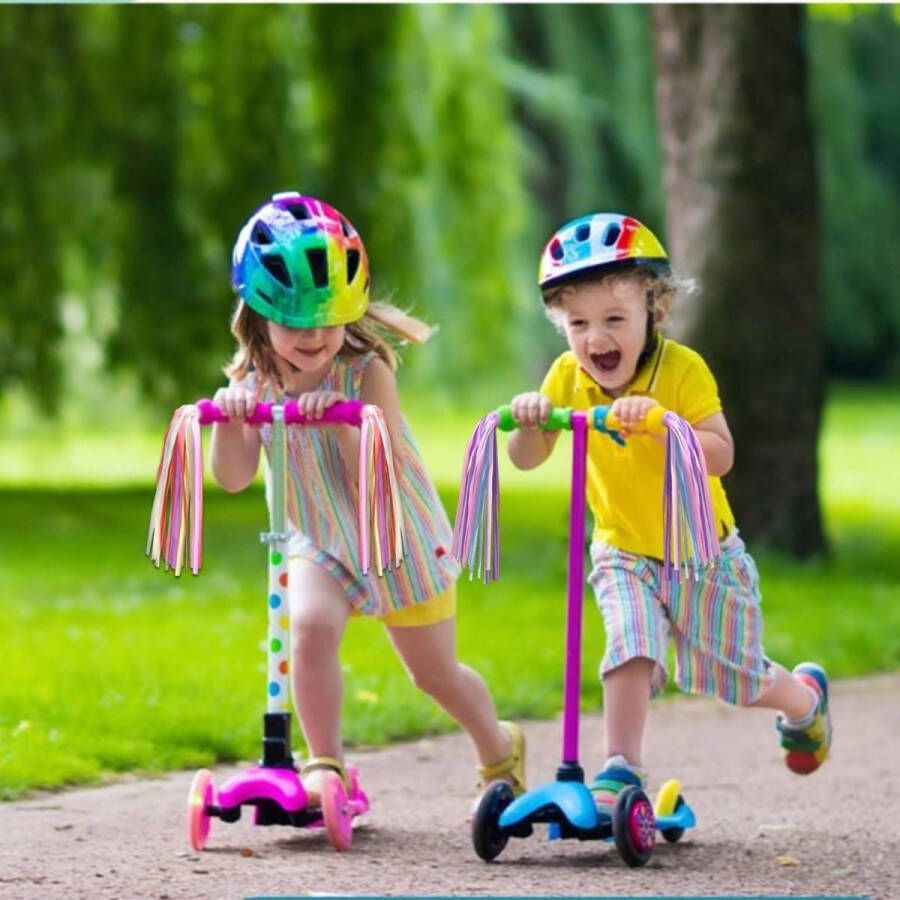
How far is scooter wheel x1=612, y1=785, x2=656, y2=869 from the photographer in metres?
4.72

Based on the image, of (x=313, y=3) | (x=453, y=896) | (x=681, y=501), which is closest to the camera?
(x=453, y=896)

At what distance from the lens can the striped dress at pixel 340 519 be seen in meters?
5.13

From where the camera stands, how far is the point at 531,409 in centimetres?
486

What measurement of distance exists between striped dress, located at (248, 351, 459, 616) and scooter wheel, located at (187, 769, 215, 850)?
560mm

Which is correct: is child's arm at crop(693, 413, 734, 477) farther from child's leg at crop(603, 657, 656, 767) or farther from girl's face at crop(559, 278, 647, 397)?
child's leg at crop(603, 657, 656, 767)

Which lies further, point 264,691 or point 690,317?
point 690,317

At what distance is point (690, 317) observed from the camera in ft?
35.7

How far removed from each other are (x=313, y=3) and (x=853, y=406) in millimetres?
19539

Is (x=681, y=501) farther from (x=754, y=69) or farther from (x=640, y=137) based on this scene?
(x=640, y=137)

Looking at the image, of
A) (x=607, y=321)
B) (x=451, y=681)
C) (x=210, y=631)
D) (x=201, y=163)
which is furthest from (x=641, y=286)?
(x=201, y=163)

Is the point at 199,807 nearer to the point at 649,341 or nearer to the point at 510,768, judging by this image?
the point at 510,768

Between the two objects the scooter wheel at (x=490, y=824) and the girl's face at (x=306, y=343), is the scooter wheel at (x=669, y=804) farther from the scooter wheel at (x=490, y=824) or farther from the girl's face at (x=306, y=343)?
the girl's face at (x=306, y=343)

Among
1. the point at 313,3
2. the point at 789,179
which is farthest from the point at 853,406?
the point at 789,179

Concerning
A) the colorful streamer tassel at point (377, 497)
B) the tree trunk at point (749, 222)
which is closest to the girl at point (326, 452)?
the colorful streamer tassel at point (377, 497)
